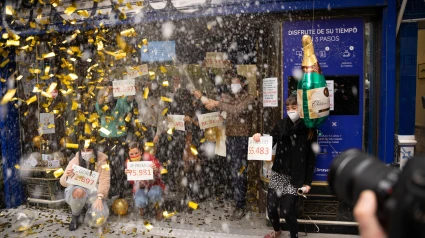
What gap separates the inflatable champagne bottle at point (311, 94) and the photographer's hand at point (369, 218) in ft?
8.87

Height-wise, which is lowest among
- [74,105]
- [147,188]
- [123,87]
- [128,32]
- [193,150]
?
[147,188]

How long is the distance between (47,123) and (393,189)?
6.11 metres

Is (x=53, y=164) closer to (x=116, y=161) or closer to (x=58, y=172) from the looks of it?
(x=58, y=172)

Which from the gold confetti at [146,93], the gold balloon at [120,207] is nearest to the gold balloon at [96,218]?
the gold balloon at [120,207]

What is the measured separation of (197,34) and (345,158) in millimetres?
5100

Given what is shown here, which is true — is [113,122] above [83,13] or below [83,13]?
below

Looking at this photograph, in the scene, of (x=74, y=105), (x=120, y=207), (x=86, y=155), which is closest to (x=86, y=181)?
(x=86, y=155)

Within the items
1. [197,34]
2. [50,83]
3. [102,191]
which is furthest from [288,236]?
[50,83]

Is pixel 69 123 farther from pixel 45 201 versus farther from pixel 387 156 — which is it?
pixel 387 156

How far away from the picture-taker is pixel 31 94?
242 inches

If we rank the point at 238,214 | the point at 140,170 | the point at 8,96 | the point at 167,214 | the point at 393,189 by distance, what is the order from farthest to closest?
the point at 8,96 → the point at 167,214 → the point at 238,214 → the point at 140,170 → the point at 393,189

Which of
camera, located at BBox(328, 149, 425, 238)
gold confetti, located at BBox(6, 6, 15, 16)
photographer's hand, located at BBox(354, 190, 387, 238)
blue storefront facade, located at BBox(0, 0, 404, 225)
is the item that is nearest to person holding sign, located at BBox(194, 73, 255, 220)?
blue storefront facade, located at BBox(0, 0, 404, 225)

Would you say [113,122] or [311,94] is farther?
[113,122]

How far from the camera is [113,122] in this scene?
5.81 m
